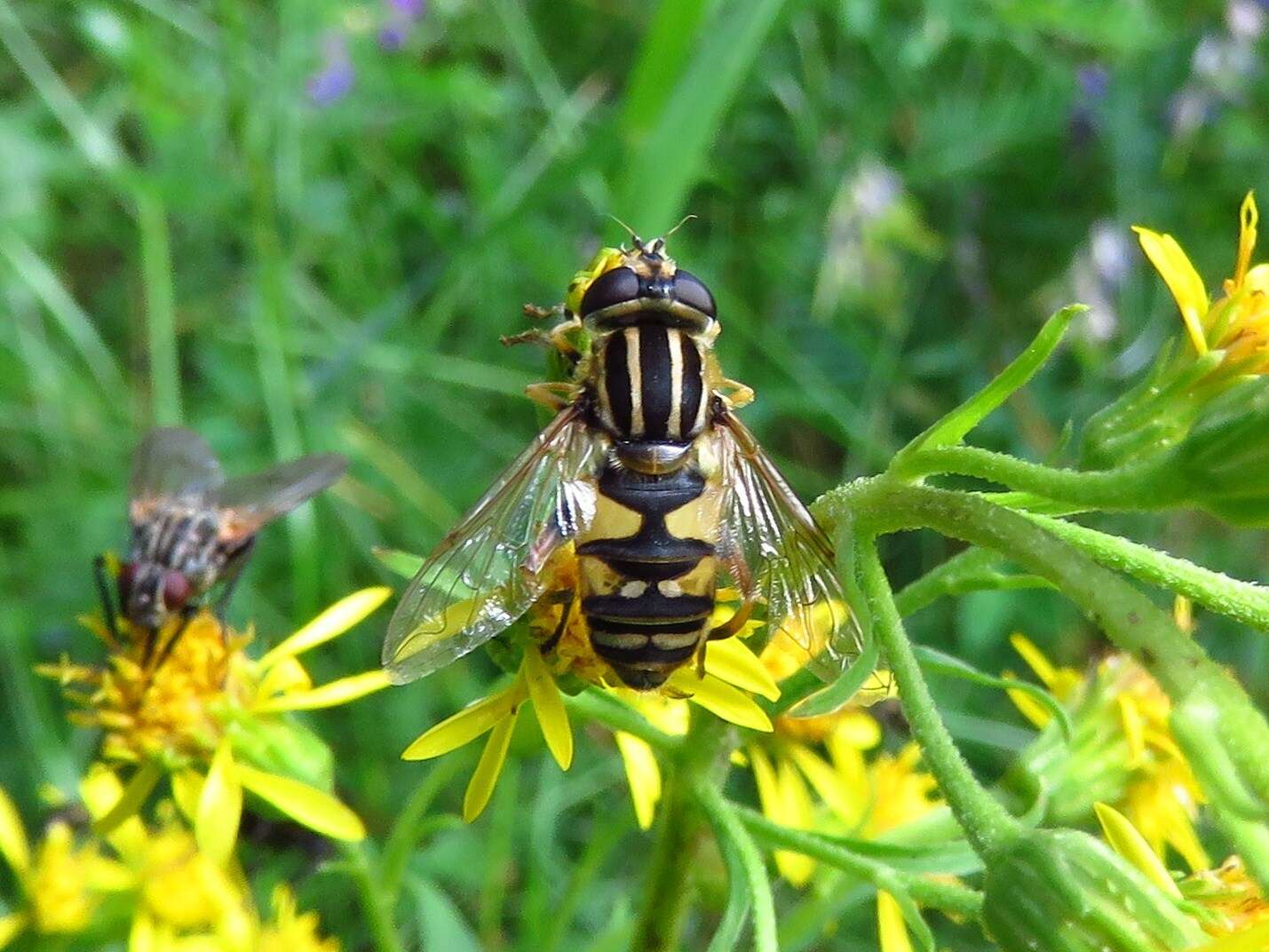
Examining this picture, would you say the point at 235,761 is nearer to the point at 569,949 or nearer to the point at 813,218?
the point at 569,949

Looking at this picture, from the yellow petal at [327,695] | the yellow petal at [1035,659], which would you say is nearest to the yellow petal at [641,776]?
the yellow petal at [327,695]

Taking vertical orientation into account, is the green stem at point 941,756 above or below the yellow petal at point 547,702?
below

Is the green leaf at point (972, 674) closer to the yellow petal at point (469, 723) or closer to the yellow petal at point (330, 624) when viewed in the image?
the yellow petal at point (469, 723)

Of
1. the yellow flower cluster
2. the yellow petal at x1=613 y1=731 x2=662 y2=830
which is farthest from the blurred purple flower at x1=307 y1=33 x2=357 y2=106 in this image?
the yellow petal at x1=613 y1=731 x2=662 y2=830

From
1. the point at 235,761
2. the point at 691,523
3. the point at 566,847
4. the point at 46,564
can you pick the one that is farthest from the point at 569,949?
the point at 691,523

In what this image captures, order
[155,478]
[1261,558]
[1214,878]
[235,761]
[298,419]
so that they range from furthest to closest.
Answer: [1261,558] < [298,419] < [155,478] < [235,761] < [1214,878]

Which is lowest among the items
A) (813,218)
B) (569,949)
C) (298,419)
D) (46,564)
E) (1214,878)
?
(1214,878)

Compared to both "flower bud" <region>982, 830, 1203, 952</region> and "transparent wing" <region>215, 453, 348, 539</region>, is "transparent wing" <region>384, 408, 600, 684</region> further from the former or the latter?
"transparent wing" <region>215, 453, 348, 539</region>
